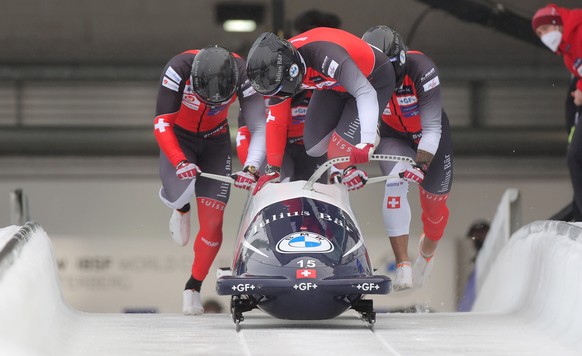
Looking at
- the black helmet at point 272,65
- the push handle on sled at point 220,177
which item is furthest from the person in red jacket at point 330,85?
the push handle on sled at point 220,177

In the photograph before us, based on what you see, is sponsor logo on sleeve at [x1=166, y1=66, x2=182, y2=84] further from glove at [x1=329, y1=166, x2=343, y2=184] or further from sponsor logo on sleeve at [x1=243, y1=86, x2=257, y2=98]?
glove at [x1=329, y1=166, x2=343, y2=184]

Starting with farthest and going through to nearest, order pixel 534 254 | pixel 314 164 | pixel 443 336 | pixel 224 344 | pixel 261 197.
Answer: pixel 314 164
pixel 534 254
pixel 261 197
pixel 443 336
pixel 224 344

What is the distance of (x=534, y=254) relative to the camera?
5.06 metres

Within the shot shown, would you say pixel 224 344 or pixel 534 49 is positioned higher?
pixel 534 49

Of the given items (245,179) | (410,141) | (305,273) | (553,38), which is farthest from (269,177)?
(553,38)

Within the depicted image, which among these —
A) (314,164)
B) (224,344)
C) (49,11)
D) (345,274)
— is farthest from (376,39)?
(49,11)

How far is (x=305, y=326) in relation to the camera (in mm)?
4309

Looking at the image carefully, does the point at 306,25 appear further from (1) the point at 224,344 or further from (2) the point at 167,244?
(1) the point at 224,344

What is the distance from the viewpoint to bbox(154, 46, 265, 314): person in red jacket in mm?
4859

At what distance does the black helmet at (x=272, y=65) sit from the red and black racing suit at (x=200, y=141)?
1.81ft

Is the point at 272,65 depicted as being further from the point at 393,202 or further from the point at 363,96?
the point at 393,202

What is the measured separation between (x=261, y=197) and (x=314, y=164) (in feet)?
3.70

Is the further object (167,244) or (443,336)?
(167,244)

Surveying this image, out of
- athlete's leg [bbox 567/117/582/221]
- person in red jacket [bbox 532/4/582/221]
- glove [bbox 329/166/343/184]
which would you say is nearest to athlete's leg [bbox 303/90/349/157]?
glove [bbox 329/166/343/184]
